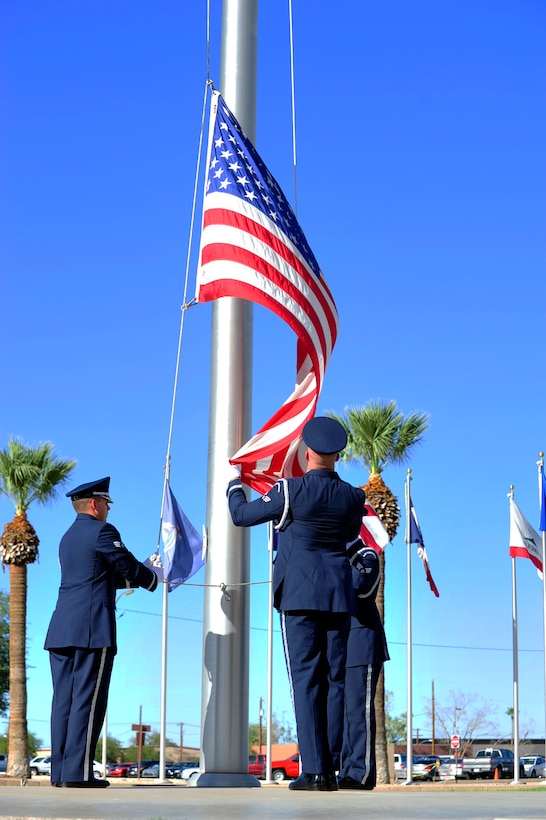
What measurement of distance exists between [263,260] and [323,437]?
8.03 feet

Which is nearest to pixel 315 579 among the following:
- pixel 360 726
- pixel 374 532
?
pixel 360 726

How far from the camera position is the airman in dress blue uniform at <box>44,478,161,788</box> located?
6758 mm

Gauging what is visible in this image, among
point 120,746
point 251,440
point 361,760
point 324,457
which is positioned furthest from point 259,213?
point 120,746

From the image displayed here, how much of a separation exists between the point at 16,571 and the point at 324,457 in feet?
87.6

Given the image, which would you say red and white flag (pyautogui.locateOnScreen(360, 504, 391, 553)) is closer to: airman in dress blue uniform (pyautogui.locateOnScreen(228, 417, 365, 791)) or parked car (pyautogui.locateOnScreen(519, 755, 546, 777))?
airman in dress blue uniform (pyautogui.locateOnScreen(228, 417, 365, 791))

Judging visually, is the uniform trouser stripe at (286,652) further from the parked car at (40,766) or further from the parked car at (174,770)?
the parked car at (40,766)

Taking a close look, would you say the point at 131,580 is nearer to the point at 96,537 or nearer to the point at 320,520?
the point at 96,537

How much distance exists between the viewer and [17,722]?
30859 millimetres

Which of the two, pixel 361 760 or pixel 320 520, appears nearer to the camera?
pixel 320 520

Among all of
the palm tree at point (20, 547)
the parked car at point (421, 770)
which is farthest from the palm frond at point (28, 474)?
the parked car at point (421, 770)

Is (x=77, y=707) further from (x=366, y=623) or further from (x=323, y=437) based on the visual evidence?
(x=323, y=437)

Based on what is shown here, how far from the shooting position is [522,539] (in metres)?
28.7

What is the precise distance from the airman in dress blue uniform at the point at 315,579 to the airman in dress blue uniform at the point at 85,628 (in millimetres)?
866

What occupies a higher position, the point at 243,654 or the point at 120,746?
the point at 243,654
